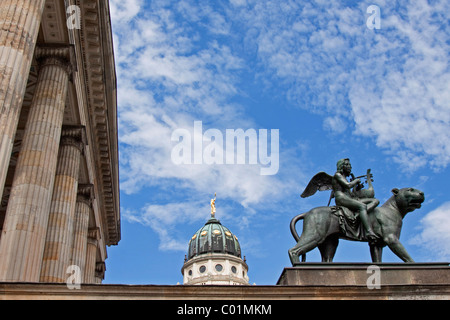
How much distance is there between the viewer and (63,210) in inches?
977

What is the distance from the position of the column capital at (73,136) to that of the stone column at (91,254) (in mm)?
12342

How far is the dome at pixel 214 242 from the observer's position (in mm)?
128625

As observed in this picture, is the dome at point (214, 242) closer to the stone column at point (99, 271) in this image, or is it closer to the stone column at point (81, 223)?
the stone column at point (99, 271)

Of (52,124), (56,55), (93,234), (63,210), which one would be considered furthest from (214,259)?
(52,124)

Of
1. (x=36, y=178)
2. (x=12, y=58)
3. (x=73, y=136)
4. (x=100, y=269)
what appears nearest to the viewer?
(x=12, y=58)

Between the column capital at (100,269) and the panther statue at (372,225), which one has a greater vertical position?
the column capital at (100,269)

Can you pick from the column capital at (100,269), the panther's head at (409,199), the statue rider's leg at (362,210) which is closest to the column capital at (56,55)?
the statue rider's leg at (362,210)

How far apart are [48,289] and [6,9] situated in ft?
31.5

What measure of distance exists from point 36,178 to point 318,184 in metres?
10.8

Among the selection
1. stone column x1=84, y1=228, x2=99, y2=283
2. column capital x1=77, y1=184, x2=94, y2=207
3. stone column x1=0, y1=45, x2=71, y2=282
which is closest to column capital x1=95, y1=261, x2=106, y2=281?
stone column x1=84, y1=228, x2=99, y2=283

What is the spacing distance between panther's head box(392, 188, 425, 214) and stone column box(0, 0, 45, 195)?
12.4 metres

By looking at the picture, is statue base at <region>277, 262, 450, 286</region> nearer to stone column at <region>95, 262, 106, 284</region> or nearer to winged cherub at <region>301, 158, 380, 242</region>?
winged cherub at <region>301, 158, 380, 242</region>

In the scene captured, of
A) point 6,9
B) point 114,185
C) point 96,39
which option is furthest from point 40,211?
point 114,185

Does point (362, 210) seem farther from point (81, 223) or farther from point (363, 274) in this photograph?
point (81, 223)
